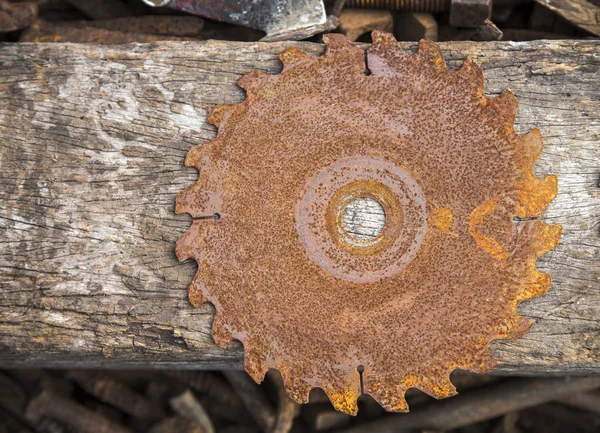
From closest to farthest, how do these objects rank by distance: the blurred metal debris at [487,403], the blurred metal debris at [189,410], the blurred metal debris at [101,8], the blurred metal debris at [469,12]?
the blurred metal debris at [469,12], the blurred metal debris at [101,8], the blurred metal debris at [487,403], the blurred metal debris at [189,410]

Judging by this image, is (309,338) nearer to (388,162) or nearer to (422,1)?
(388,162)

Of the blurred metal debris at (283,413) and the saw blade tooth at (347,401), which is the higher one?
the saw blade tooth at (347,401)

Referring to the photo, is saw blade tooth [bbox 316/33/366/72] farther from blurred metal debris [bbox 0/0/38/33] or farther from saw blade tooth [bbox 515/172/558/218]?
blurred metal debris [bbox 0/0/38/33]

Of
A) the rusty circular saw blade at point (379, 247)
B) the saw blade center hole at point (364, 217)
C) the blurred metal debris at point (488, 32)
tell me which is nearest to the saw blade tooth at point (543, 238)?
the rusty circular saw blade at point (379, 247)

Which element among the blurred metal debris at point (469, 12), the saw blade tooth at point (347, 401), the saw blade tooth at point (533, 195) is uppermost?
the blurred metal debris at point (469, 12)

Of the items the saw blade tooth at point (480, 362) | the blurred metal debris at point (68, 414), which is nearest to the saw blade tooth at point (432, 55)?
the saw blade tooth at point (480, 362)

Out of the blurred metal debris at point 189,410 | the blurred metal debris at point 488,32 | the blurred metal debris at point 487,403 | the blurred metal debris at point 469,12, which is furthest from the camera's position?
the blurred metal debris at point 189,410

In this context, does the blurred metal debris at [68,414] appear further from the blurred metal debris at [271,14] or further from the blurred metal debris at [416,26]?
the blurred metal debris at [416,26]

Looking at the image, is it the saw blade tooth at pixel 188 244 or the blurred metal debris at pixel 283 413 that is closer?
the saw blade tooth at pixel 188 244
